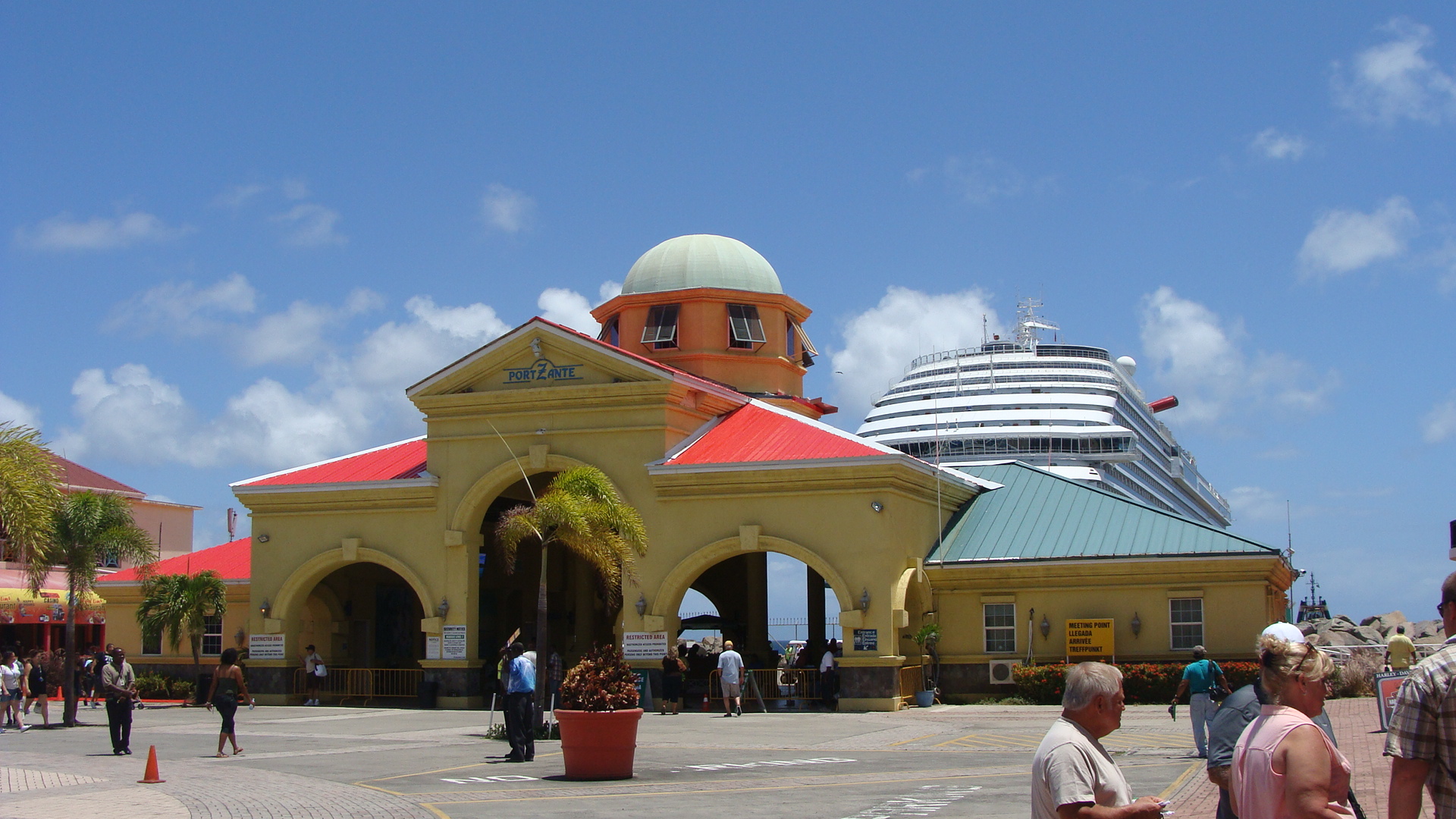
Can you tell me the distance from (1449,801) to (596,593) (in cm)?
3412

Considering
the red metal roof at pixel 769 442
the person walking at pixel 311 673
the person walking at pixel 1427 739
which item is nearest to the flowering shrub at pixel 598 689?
the person walking at pixel 1427 739

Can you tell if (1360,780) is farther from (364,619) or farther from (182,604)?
(182,604)

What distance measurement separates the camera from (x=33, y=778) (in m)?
16.9

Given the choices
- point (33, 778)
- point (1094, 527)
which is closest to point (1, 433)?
point (33, 778)

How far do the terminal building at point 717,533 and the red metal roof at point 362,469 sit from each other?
0.09 meters

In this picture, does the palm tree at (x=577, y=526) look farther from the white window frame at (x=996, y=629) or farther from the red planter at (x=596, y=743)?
the white window frame at (x=996, y=629)

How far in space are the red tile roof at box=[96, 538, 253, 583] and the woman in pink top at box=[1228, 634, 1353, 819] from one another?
1384 inches

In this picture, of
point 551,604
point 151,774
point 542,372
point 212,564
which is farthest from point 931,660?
point 212,564

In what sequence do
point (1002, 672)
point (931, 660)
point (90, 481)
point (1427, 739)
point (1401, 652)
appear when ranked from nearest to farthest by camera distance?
point (1427, 739), point (1401, 652), point (1002, 672), point (931, 660), point (90, 481)

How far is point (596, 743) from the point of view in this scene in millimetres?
16750

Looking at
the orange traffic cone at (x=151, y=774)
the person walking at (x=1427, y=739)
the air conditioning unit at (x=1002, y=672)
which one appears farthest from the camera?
the air conditioning unit at (x=1002, y=672)

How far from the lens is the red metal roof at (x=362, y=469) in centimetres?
3412


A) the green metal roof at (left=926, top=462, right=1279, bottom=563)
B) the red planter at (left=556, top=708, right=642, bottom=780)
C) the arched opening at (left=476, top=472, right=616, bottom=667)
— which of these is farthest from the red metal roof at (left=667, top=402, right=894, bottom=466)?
the red planter at (left=556, top=708, right=642, bottom=780)

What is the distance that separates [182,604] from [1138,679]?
22.4 meters
